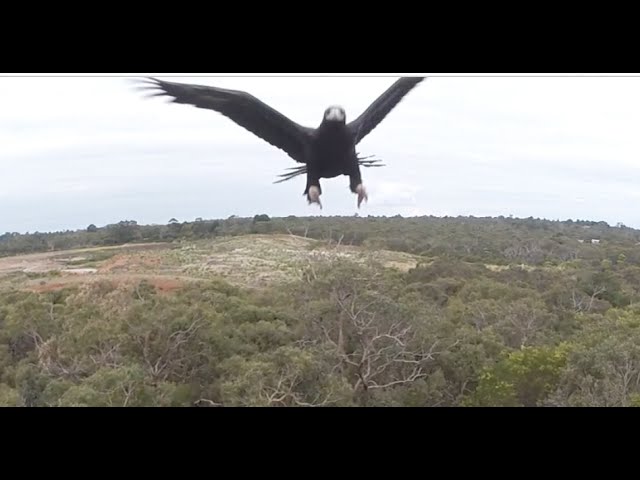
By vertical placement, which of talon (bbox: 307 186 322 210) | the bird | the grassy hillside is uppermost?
the bird

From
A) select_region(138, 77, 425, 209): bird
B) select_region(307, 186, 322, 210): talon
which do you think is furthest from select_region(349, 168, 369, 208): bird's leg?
select_region(307, 186, 322, 210): talon

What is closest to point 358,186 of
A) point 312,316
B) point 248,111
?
point 248,111

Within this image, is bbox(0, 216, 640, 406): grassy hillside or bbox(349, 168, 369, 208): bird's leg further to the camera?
bbox(0, 216, 640, 406): grassy hillside

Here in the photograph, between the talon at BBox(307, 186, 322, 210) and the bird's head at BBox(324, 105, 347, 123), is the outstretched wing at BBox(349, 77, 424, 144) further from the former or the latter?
the talon at BBox(307, 186, 322, 210)

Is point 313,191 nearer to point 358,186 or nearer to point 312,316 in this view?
point 358,186

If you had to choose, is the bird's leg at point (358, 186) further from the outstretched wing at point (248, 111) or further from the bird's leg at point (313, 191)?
the outstretched wing at point (248, 111)
